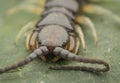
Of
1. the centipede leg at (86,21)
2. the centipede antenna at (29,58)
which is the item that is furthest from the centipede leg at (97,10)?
the centipede antenna at (29,58)

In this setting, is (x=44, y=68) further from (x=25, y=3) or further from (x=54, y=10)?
(x=25, y=3)

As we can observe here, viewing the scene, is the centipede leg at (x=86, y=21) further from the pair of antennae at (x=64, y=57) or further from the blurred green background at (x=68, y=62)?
the pair of antennae at (x=64, y=57)

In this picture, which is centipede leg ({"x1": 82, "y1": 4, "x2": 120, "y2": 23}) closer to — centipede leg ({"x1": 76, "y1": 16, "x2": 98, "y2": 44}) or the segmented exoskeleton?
centipede leg ({"x1": 76, "y1": 16, "x2": 98, "y2": 44})

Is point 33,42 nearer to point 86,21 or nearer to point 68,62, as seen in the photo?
point 68,62

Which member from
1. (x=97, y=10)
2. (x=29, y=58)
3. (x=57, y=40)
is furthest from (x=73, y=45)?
(x=97, y=10)

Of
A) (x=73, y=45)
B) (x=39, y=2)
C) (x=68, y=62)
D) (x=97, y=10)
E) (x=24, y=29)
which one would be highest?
(x=39, y=2)

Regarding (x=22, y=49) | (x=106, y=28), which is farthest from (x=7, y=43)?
(x=106, y=28)
